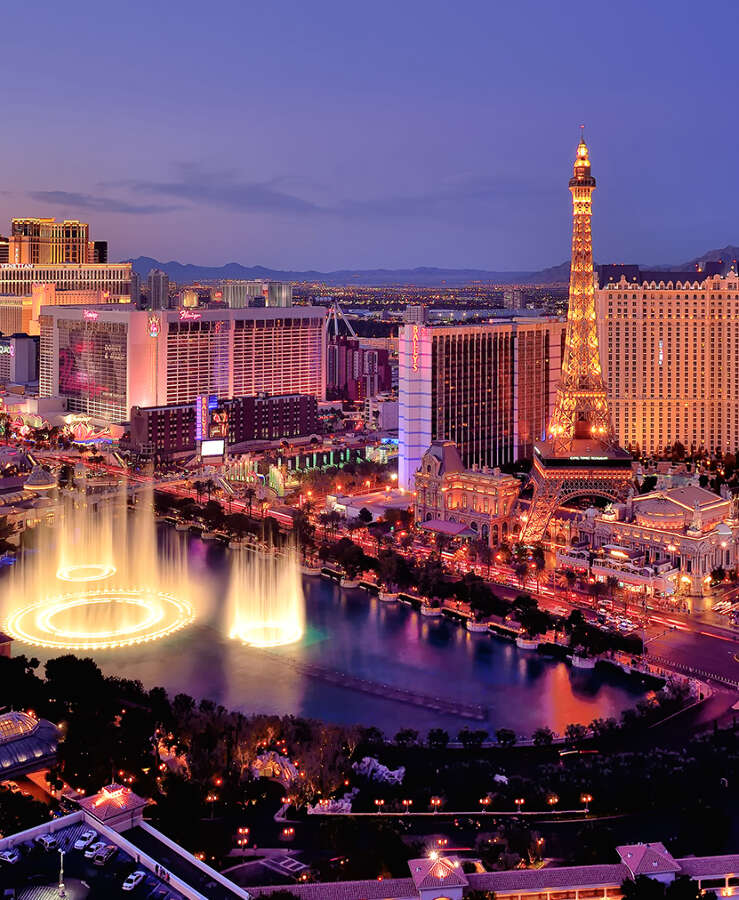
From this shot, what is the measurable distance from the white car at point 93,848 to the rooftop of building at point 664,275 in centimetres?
4434

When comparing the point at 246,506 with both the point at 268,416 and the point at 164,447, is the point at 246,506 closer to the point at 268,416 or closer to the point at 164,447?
the point at 164,447

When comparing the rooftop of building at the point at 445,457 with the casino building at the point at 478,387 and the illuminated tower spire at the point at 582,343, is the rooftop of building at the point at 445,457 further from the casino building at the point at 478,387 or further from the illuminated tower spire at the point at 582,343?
the illuminated tower spire at the point at 582,343

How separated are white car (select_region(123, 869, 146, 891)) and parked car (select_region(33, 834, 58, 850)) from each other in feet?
5.33

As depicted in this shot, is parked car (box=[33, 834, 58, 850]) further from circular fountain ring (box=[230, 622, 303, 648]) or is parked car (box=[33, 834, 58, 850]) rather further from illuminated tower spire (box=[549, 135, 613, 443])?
illuminated tower spire (box=[549, 135, 613, 443])

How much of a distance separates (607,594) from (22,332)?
65.8 metres

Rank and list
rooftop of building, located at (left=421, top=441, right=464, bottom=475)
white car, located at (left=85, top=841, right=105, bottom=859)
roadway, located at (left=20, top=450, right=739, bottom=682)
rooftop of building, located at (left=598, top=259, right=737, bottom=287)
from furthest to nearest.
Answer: rooftop of building, located at (left=598, top=259, right=737, bottom=287) < rooftop of building, located at (left=421, top=441, right=464, bottom=475) < roadway, located at (left=20, top=450, right=739, bottom=682) < white car, located at (left=85, top=841, right=105, bottom=859)

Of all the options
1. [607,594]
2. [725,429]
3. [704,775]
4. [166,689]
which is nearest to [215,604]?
[166,689]

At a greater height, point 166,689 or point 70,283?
point 70,283

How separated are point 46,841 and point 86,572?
23.1 meters

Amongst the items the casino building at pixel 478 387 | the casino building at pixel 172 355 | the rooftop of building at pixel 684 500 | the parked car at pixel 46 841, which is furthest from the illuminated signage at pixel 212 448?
the parked car at pixel 46 841

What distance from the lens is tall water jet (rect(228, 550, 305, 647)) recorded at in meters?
33.0

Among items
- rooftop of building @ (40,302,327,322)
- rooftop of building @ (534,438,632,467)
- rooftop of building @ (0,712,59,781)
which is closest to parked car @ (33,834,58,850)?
rooftop of building @ (0,712,59,781)

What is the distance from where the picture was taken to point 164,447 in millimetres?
60625

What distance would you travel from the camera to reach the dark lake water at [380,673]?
27.4 m
